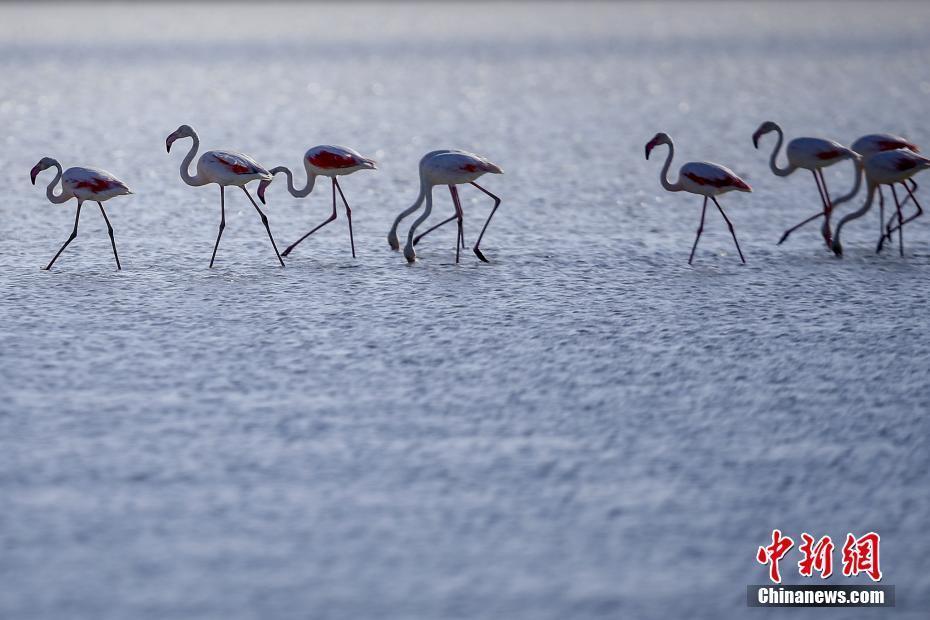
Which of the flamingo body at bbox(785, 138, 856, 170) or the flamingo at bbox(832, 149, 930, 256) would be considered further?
the flamingo body at bbox(785, 138, 856, 170)

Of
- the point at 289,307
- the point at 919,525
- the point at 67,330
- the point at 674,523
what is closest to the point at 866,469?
the point at 919,525

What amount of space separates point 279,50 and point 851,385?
23.7m

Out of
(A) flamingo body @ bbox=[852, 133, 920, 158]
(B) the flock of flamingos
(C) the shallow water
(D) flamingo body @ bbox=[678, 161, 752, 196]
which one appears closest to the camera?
(C) the shallow water

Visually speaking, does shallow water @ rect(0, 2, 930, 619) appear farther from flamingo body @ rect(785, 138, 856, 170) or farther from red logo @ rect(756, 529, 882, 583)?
flamingo body @ rect(785, 138, 856, 170)

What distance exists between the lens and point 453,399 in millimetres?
5770

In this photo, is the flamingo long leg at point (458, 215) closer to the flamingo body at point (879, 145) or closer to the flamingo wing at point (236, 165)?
the flamingo wing at point (236, 165)

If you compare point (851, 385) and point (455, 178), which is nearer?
point (851, 385)

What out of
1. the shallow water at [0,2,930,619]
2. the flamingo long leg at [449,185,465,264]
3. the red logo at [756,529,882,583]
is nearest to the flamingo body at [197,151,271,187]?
the shallow water at [0,2,930,619]

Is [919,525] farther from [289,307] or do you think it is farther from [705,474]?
[289,307]

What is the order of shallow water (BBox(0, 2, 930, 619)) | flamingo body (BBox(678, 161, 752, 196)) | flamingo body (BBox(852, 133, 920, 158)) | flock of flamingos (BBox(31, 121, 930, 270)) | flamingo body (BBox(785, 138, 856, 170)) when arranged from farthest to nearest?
flamingo body (BBox(852, 133, 920, 158)), flamingo body (BBox(785, 138, 856, 170)), flamingo body (BBox(678, 161, 752, 196)), flock of flamingos (BBox(31, 121, 930, 270)), shallow water (BBox(0, 2, 930, 619))

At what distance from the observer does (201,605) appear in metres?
3.98

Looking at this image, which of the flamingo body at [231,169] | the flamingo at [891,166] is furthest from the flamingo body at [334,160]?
the flamingo at [891,166]

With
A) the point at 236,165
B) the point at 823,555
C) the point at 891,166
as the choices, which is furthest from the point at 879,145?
the point at 823,555

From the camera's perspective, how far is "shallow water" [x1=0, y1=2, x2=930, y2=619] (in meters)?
4.23
